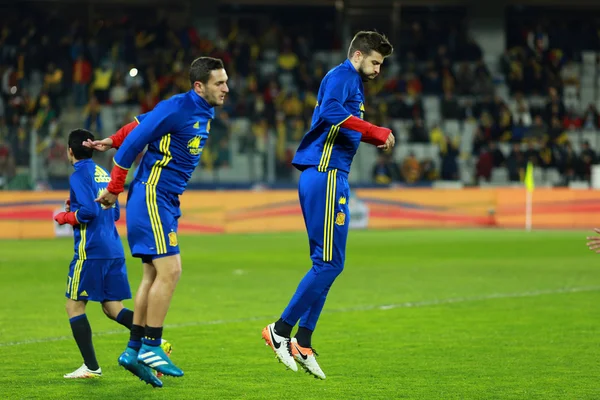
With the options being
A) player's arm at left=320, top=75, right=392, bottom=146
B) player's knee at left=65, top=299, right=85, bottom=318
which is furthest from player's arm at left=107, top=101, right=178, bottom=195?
player's knee at left=65, top=299, right=85, bottom=318

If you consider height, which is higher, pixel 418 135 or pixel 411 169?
pixel 418 135

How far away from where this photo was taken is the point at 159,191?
25.5 ft

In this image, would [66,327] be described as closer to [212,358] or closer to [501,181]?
[212,358]

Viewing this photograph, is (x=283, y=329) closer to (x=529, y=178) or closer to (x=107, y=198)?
(x=107, y=198)

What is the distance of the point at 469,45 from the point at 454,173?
825 centimetres

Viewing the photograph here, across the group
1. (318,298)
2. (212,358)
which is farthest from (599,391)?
(212,358)

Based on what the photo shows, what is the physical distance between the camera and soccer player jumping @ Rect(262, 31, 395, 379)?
7.98 meters

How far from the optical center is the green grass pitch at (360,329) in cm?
796

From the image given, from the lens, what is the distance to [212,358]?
367 inches

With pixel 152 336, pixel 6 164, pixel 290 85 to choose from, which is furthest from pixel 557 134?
pixel 152 336

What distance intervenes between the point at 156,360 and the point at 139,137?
1566 mm

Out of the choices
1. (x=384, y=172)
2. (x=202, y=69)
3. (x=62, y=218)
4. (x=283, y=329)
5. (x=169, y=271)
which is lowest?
(x=384, y=172)

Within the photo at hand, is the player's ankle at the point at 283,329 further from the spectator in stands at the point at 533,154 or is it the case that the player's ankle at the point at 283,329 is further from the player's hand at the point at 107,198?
the spectator in stands at the point at 533,154

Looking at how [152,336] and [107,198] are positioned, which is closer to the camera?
[107,198]
